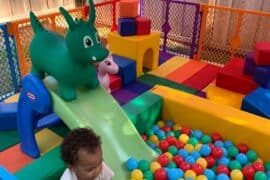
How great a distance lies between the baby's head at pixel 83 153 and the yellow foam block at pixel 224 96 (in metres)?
1.78

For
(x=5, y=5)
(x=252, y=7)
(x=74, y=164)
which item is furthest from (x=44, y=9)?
(x=74, y=164)

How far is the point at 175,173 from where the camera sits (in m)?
1.88

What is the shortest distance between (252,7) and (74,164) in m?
3.31

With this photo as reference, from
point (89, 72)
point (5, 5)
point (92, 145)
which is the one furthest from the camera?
point (5, 5)

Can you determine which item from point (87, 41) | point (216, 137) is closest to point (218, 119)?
point (216, 137)

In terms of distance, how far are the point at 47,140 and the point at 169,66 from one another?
1841 mm

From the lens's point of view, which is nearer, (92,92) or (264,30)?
(92,92)

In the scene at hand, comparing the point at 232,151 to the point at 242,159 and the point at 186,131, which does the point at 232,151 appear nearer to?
the point at 242,159

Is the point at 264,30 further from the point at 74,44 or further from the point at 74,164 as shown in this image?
the point at 74,164

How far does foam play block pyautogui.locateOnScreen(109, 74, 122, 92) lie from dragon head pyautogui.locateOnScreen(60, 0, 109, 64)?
4.19 ft

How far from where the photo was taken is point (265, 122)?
2.10 m

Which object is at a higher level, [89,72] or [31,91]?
[89,72]

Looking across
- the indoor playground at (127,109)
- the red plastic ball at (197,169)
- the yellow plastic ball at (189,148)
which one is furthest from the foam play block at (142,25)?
the red plastic ball at (197,169)

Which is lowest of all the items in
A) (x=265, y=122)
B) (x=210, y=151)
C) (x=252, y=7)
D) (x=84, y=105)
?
(x=210, y=151)
